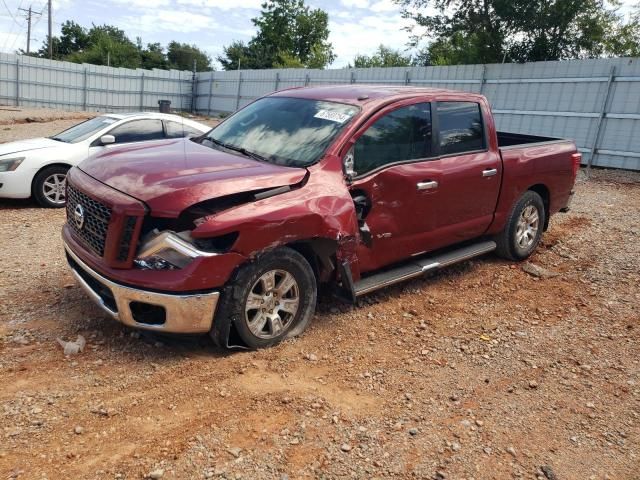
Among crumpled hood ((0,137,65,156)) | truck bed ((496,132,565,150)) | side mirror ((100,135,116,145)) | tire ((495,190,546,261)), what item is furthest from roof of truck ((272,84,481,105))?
crumpled hood ((0,137,65,156))

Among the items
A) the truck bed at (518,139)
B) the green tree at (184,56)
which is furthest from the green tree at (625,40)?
the green tree at (184,56)

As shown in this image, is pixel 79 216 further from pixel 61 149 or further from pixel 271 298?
pixel 61 149

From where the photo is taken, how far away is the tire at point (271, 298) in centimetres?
350

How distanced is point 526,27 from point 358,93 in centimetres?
1592

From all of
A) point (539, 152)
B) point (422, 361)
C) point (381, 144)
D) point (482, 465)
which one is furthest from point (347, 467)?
point (539, 152)

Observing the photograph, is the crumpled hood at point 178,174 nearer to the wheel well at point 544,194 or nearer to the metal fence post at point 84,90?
the wheel well at point 544,194

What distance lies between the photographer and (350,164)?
4180 millimetres

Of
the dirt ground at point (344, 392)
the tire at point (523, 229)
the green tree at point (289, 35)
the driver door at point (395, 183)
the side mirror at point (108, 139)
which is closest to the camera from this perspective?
the dirt ground at point (344, 392)

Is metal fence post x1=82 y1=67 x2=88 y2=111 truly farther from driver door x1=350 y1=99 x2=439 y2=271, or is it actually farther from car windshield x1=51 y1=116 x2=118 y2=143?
driver door x1=350 y1=99 x2=439 y2=271

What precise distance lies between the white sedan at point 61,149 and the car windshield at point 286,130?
3.71 meters

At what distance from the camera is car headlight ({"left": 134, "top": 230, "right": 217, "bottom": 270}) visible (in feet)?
10.8

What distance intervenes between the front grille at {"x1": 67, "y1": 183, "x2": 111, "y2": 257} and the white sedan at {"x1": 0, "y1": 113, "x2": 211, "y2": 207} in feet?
13.4

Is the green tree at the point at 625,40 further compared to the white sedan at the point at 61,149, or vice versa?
the green tree at the point at 625,40

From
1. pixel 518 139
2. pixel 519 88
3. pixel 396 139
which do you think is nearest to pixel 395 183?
pixel 396 139
